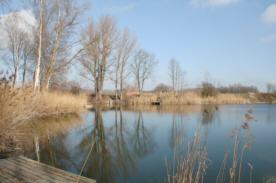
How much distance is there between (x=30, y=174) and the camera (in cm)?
226

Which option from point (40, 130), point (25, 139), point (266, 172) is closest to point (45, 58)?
point (40, 130)

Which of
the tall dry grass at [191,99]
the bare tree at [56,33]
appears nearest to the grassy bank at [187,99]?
the tall dry grass at [191,99]

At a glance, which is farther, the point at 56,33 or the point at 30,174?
the point at 56,33

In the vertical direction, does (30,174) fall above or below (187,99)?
below

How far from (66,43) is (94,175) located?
10230mm

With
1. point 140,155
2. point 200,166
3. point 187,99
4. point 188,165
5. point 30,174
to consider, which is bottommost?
point 140,155

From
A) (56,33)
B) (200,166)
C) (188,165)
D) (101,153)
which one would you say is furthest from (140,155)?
(56,33)

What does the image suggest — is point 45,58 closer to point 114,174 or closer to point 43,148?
point 43,148

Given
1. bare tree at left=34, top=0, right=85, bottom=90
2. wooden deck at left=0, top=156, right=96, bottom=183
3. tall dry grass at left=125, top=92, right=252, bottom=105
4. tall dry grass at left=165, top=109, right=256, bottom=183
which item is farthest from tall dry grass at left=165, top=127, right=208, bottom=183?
tall dry grass at left=125, top=92, right=252, bottom=105

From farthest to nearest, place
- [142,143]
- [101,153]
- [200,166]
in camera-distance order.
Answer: [142,143], [101,153], [200,166]

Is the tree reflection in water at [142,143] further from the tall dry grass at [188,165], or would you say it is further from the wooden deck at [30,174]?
the wooden deck at [30,174]

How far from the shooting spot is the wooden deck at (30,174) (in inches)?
82.7

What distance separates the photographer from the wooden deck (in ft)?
6.89

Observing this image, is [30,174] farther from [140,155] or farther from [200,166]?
[200,166]
